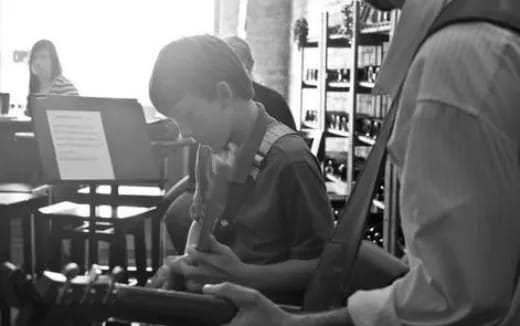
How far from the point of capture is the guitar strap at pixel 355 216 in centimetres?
97

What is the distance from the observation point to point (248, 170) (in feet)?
6.60

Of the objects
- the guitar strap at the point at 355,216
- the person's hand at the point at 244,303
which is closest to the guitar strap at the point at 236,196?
the guitar strap at the point at 355,216

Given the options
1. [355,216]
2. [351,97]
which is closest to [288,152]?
[355,216]

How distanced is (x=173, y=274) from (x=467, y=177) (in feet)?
3.48

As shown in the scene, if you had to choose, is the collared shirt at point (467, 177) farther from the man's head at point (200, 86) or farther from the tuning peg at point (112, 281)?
the man's head at point (200, 86)

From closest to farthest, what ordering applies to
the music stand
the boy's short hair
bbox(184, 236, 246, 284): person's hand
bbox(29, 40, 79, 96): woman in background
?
1. bbox(184, 236, 246, 284): person's hand
2. the boy's short hair
3. the music stand
4. bbox(29, 40, 79, 96): woman in background

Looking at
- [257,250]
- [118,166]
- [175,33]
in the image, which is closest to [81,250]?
[118,166]

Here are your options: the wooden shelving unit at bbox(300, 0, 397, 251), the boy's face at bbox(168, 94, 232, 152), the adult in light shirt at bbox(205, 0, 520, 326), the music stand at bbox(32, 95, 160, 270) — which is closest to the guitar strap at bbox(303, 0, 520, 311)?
the adult in light shirt at bbox(205, 0, 520, 326)

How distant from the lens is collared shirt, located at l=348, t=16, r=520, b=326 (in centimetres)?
93

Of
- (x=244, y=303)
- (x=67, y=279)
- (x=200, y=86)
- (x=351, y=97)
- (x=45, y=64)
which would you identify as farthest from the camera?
(x=45, y=64)

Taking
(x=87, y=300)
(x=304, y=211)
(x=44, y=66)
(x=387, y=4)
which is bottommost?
(x=44, y=66)

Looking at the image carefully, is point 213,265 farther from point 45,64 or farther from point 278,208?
point 45,64

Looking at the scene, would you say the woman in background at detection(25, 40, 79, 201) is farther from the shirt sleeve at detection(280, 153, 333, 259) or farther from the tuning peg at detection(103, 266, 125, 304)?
the tuning peg at detection(103, 266, 125, 304)

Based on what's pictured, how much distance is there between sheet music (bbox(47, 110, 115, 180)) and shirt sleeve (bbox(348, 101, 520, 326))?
10.0 ft
